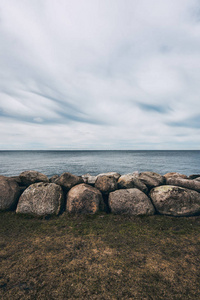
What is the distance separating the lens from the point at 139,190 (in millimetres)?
5574

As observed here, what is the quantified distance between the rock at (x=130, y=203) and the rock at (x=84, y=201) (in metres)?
0.53

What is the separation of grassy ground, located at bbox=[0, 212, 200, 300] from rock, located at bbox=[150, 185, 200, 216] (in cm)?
38

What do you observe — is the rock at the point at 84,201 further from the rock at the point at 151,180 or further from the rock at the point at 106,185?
the rock at the point at 151,180

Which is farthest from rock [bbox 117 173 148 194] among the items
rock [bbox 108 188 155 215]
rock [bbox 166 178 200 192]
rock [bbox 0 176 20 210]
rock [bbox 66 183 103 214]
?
rock [bbox 0 176 20 210]

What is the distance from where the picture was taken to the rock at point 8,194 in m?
5.18

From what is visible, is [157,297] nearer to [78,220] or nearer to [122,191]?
[78,220]

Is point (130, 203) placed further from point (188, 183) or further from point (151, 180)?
point (188, 183)

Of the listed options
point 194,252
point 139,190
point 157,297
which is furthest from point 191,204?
point 157,297

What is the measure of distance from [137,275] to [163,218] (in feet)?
8.88

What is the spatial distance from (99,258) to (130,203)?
2.44m

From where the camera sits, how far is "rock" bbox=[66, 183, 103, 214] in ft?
16.7

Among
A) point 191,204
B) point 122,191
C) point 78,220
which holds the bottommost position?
point 78,220

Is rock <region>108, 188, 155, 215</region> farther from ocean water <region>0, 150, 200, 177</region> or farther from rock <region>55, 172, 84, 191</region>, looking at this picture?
ocean water <region>0, 150, 200, 177</region>

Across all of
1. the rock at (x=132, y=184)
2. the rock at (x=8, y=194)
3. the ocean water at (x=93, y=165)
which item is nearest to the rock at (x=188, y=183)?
the rock at (x=132, y=184)
